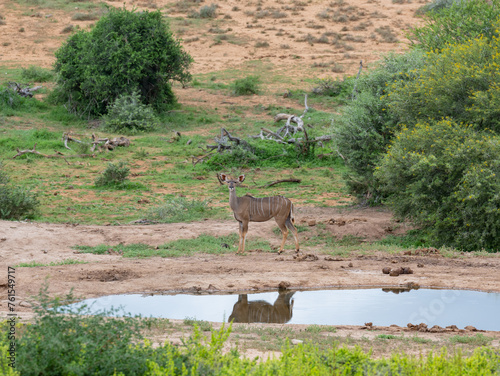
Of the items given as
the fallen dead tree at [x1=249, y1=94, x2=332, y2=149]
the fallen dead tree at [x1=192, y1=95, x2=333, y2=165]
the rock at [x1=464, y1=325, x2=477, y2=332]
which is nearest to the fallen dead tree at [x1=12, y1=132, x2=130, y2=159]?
the fallen dead tree at [x1=192, y1=95, x2=333, y2=165]

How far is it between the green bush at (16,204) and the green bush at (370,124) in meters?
7.46

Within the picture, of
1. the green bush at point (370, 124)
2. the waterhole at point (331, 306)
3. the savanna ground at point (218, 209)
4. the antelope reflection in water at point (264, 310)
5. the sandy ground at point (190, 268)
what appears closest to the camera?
the waterhole at point (331, 306)

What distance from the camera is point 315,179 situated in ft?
63.5

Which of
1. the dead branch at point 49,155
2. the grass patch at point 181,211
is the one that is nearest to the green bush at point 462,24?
the grass patch at point 181,211

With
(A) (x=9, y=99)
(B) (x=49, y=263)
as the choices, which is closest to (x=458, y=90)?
(B) (x=49, y=263)

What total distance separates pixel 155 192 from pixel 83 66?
9161mm

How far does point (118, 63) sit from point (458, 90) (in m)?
14.2

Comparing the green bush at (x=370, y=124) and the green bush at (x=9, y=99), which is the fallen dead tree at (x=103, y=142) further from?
the green bush at (x=370, y=124)

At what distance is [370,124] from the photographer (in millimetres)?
15867

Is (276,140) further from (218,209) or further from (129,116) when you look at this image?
(218,209)

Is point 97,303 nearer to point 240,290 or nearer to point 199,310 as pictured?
point 199,310

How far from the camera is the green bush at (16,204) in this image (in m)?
14.4

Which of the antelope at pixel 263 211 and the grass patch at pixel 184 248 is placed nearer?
the grass patch at pixel 184 248

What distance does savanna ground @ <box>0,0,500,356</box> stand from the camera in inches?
380
